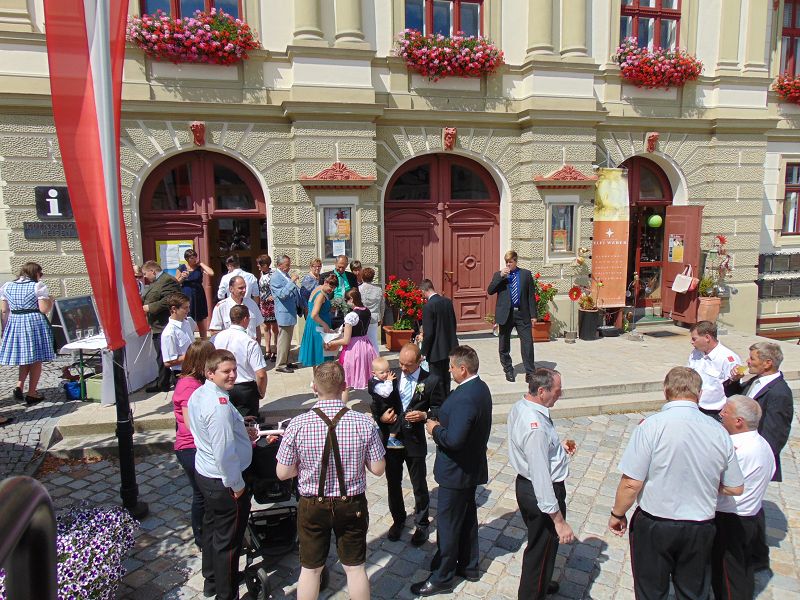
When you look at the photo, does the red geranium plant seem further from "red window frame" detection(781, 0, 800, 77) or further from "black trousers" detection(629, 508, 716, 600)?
"red window frame" detection(781, 0, 800, 77)

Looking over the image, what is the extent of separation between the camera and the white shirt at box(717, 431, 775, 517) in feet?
11.5

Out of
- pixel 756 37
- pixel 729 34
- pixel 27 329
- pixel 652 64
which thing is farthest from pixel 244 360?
pixel 756 37

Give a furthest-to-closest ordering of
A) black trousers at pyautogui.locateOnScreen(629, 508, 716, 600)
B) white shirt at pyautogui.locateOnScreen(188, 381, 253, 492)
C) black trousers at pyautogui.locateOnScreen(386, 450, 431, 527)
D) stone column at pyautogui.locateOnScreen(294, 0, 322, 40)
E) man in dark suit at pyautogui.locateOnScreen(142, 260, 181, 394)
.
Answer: stone column at pyautogui.locateOnScreen(294, 0, 322, 40) < man in dark suit at pyautogui.locateOnScreen(142, 260, 181, 394) < black trousers at pyautogui.locateOnScreen(386, 450, 431, 527) < white shirt at pyautogui.locateOnScreen(188, 381, 253, 492) < black trousers at pyautogui.locateOnScreen(629, 508, 716, 600)

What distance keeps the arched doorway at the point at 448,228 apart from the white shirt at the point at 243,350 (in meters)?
6.38

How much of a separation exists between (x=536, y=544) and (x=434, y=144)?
8.88 m

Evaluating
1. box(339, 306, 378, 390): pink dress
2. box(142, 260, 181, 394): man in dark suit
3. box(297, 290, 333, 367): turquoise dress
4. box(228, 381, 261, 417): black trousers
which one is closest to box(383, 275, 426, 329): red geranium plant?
box(297, 290, 333, 367): turquoise dress

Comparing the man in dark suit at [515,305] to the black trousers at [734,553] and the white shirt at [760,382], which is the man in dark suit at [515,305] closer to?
the white shirt at [760,382]

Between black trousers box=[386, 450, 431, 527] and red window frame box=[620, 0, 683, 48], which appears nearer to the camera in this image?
black trousers box=[386, 450, 431, 527]

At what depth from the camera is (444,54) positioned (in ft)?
35.1

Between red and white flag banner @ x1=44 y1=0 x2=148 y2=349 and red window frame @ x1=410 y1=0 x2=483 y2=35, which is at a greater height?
red window frame @ x1=410 y1=0 x2=483 y2=35

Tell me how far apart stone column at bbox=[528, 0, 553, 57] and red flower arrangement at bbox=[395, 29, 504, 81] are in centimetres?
83

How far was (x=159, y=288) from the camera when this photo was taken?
7.86 metres

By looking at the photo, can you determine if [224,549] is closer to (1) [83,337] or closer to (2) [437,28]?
(1) [83,337]

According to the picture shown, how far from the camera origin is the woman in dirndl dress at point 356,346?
6.97 metres
